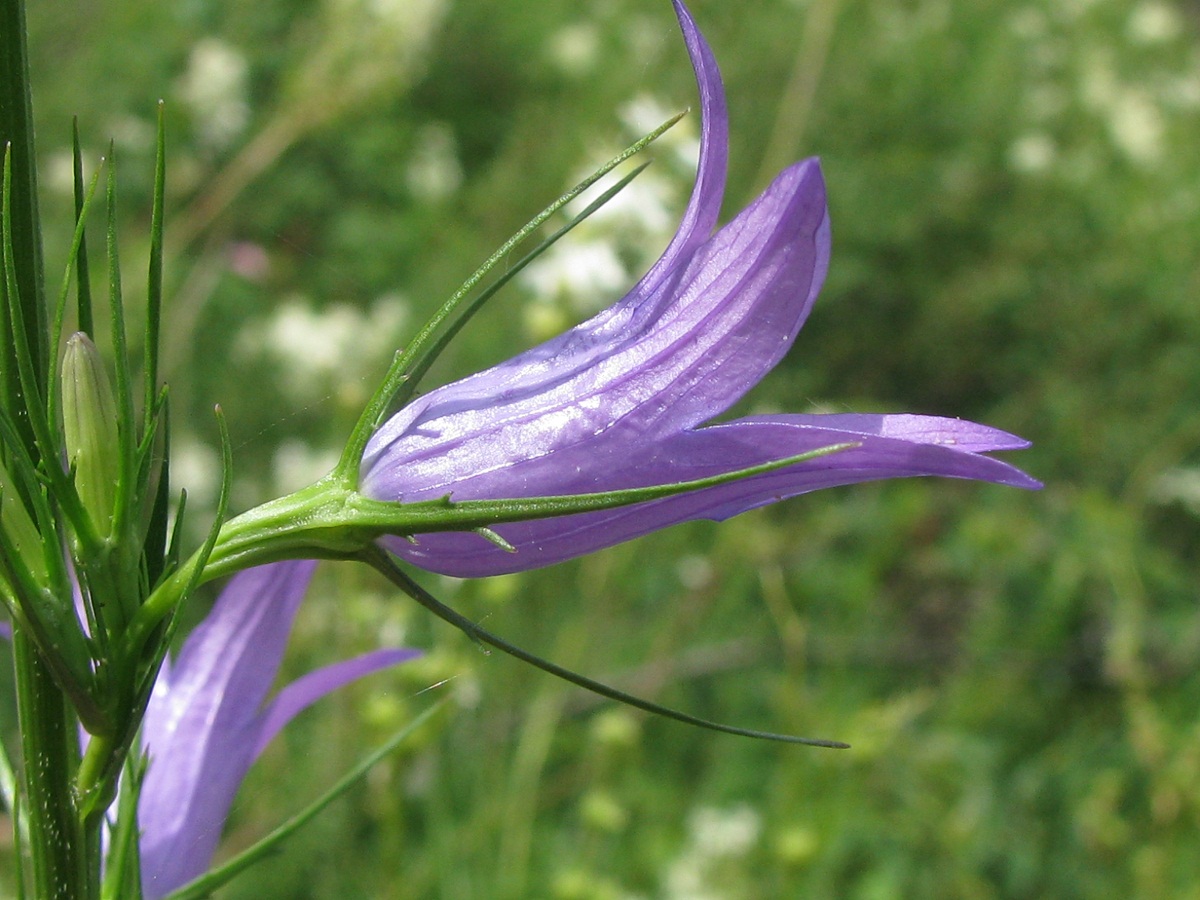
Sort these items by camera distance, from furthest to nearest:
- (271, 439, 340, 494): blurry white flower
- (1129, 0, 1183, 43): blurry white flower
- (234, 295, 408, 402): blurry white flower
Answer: (1129, 0, 1183, 43): blurry white flower → (234, 295, 408, 402): blurry white flower → (271, 439, 340, 494): blurry white flower

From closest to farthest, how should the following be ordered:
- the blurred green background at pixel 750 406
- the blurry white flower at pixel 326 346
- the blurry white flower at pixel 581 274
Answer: the blurry white flower at pixel 581 274
the blurred green background at pixel 750 406
the blurry white flower at pixel 326 346

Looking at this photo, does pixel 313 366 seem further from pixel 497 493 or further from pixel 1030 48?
pixel 1030 48

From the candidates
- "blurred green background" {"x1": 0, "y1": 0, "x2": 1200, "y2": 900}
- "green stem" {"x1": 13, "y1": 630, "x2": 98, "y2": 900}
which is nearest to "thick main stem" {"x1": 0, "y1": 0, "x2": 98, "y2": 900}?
"green stem" {"x1": 13, "y1": 630, "x2": 98, "y2": 900}

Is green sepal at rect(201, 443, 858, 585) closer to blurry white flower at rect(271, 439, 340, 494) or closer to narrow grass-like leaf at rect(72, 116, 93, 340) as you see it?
narrow grass-like leaf at rect(72, 116, 93, 340)

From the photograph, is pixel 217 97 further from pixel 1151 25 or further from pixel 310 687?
pixel 1151 25

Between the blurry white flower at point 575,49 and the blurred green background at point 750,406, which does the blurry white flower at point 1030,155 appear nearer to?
the blurred green background at point 750,406

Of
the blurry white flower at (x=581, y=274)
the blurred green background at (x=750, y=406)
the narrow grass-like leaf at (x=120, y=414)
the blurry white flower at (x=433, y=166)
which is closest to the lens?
the narrow grass-like leaf at (x=120, y=414)

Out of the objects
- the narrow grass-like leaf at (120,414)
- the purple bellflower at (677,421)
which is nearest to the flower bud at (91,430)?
the narrow grass-like leaf at (120,414)
